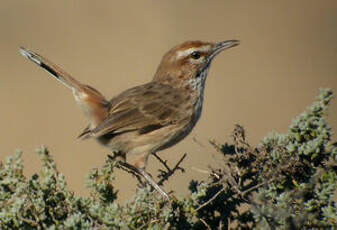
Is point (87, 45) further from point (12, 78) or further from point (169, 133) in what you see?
point (169, 133)

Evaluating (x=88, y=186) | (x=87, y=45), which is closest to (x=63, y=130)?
(x=87, y=45)

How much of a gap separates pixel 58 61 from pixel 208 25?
9.55 feet

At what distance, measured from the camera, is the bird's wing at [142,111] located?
5.80 m

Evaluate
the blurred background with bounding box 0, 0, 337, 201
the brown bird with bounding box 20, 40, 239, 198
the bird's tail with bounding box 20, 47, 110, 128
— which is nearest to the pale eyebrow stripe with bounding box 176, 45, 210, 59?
the brown bird with bounding box 20, 40, 239, 198

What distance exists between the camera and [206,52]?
252 inches

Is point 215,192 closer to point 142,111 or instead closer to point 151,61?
point 142,111

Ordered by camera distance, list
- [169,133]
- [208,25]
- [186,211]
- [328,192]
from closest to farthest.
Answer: [328,192]
[186,211]
[169,133]
[208,25]

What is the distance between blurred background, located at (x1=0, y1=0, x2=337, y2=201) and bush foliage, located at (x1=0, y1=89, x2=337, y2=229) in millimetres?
4544

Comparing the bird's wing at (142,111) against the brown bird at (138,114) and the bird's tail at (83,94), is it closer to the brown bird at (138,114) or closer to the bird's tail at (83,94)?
the brown bird at (138,114)

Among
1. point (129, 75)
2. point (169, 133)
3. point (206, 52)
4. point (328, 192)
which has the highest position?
point (129, 75)

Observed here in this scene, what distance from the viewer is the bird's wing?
229 inches

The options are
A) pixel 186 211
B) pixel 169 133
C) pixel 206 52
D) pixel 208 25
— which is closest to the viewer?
pixel 186 211

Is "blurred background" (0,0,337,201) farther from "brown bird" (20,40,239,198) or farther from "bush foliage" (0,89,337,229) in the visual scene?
"bush foliage" (0,89,337,229)

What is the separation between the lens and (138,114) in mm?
5965
